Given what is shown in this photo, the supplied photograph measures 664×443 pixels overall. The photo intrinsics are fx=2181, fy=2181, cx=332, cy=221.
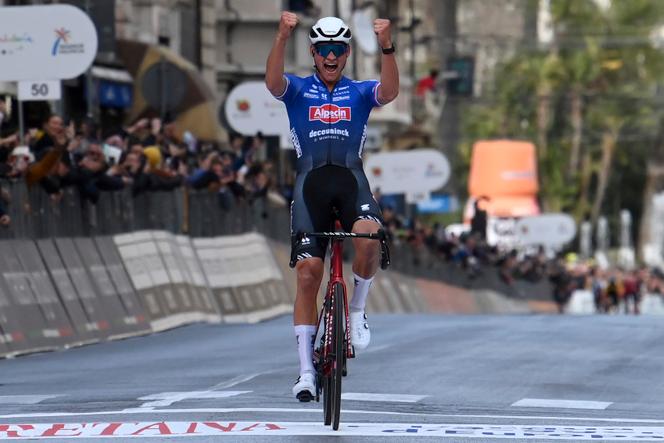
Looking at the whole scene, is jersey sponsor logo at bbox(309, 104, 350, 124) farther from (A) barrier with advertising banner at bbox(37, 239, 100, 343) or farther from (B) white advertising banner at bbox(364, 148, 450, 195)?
(B) white advertising banner at bbox(364, 148, 450, 195)

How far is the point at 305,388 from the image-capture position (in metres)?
12.1

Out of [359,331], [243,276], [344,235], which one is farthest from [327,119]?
[243,276]

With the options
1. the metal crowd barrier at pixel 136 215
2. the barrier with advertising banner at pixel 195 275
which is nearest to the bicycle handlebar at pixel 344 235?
the metal crowd barrier at pixel 136 215

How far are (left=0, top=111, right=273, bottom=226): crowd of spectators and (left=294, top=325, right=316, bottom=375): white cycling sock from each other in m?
8.78

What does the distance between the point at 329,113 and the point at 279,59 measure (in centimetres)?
43

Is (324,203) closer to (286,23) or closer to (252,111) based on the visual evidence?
(286,23)

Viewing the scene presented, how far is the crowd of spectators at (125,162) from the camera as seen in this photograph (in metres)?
22.2

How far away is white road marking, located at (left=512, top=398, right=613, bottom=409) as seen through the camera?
1377cm

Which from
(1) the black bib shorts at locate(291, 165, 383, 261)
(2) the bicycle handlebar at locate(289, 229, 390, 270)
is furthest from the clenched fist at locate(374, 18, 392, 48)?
(2) the bicycle handlebar at locate(289, 229, 390, 270)

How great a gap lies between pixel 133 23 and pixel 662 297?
1964 inches

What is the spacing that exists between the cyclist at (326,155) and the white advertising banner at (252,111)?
72.9ft

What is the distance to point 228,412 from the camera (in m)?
12.7

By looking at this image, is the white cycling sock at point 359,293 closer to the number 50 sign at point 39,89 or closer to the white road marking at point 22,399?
the white road marking at point 22,399

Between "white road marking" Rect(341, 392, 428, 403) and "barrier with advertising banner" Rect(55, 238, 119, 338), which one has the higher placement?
"white road marking" Rect(341, 392, 428, 403)
